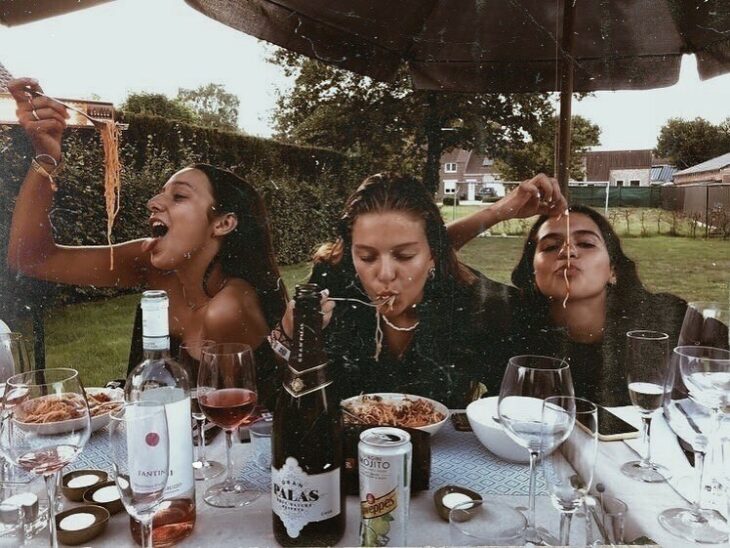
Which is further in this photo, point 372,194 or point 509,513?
point 372,194

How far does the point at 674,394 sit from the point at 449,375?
0.82 metres

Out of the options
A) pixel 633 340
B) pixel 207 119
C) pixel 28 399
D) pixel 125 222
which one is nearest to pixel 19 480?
pixel 28 399

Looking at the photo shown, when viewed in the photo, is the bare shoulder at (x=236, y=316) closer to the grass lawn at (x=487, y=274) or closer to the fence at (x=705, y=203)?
the grass lawn at (x=487, y=274)

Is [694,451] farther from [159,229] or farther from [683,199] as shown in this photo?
[159,229]

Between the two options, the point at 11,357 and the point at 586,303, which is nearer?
the point at 11,357

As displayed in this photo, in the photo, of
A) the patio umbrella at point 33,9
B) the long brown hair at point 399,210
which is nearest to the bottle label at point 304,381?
the long brown hair at point 399,210

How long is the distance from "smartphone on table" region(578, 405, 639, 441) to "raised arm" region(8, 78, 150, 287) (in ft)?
4.51

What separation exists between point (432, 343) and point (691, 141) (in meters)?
0.99

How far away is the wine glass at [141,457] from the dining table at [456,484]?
164 millimetres

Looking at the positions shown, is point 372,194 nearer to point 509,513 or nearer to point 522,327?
point 522,327

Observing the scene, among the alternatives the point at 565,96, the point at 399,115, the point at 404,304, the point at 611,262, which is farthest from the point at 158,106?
the point at 611,262

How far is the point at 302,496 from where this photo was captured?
1010mm

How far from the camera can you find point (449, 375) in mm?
1982

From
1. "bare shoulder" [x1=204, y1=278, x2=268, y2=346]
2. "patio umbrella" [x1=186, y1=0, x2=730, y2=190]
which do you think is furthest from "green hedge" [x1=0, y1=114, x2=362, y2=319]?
"patio umbrella" [x1=186, y1=0, x2=730, y2=190]
